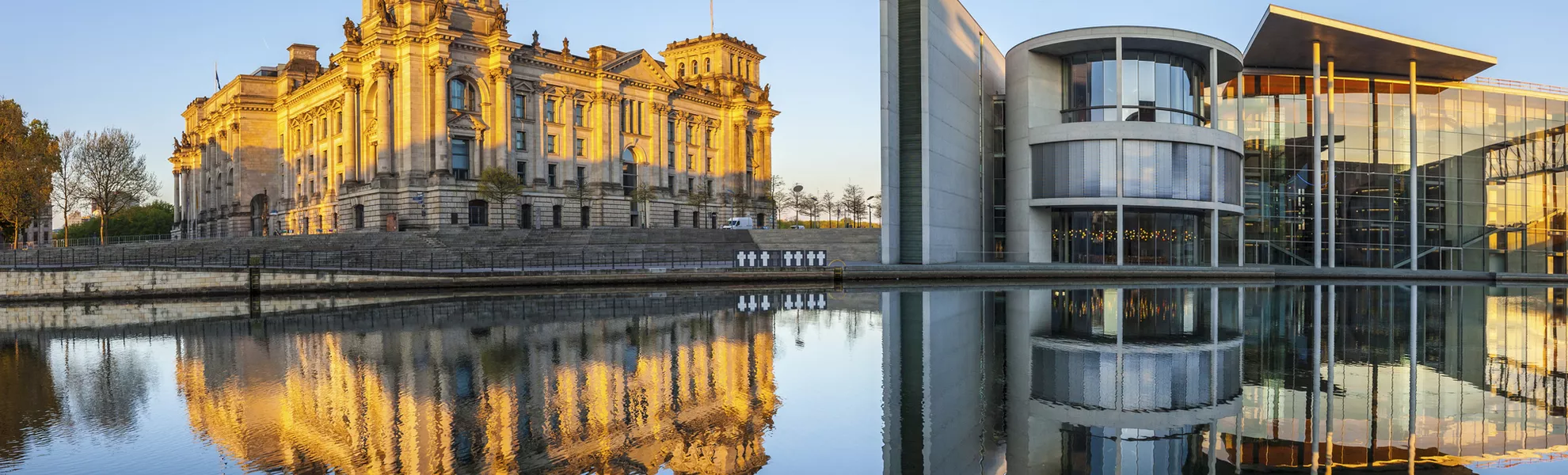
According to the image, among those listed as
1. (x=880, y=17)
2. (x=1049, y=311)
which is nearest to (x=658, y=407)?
(x=1049, y=311)

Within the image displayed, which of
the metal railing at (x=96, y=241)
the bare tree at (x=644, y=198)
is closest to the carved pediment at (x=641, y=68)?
the bare tree at (x=644, y=198)

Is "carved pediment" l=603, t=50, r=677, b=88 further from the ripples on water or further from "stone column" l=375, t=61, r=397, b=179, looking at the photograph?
the ripples on water

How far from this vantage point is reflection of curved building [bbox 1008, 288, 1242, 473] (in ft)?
25.4

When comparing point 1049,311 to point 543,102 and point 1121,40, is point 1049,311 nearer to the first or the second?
point 1121,40

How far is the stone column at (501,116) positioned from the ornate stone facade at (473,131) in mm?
134

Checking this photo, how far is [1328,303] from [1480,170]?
1406 inches

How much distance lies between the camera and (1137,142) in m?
43.4

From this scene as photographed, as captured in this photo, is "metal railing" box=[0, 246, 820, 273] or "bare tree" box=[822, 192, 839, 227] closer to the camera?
"metal railing" box=[0, 246, 820, 273]

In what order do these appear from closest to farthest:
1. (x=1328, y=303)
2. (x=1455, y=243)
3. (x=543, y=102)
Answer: (x=1328, y=303), (x=1455, y=243), (x=543, y=102)

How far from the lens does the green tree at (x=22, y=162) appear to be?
2086 inches

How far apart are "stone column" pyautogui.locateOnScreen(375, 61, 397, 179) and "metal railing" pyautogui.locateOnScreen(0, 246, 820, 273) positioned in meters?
14.4

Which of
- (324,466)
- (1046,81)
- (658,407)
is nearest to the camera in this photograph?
(324,466)

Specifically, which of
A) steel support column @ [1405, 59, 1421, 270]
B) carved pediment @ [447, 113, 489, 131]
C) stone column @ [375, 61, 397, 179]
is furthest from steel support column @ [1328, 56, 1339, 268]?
stone column @ [375, 61, 397, 179]

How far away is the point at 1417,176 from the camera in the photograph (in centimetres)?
4962
